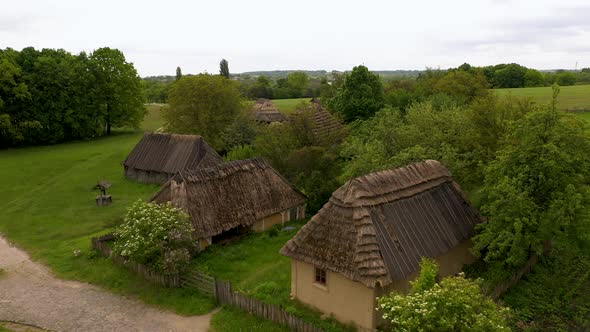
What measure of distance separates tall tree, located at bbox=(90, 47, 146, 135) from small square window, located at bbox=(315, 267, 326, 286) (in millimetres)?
54627

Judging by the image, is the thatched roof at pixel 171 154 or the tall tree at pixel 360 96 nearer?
the thatched roof at pixel 171 154

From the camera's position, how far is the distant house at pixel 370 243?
17.6 meters

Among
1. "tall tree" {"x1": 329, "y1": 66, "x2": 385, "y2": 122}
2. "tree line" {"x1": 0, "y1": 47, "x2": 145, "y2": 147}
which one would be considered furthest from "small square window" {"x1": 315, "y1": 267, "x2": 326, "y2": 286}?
"tree line" {"x1": 0, "y1": 47, "x2": 145, "y2": 147}

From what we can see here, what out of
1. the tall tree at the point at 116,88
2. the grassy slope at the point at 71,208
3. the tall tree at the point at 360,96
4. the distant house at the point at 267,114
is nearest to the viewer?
the grassy slope at the point at 71,208

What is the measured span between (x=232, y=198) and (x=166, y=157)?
1659 cm

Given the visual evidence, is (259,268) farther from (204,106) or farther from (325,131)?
(204,106)

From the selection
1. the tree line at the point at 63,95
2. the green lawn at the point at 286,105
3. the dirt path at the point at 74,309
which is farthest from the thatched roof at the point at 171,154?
the green lawn at the point at 286,105

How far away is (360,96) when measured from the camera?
152ft

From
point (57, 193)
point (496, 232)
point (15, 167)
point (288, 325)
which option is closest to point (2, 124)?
point (15, 167)

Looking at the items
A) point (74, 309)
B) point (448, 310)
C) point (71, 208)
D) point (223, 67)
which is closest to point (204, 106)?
point (71, 208)

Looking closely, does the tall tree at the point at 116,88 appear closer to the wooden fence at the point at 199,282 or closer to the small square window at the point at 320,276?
the wooden fence at the point at 199,282

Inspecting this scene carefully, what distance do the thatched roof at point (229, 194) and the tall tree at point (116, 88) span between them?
42.6 metres

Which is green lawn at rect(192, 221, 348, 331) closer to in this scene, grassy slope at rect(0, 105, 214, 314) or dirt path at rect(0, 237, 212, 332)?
grassy slope at rect(0, 105, 214, 314)

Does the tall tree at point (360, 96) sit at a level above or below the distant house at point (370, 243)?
above
